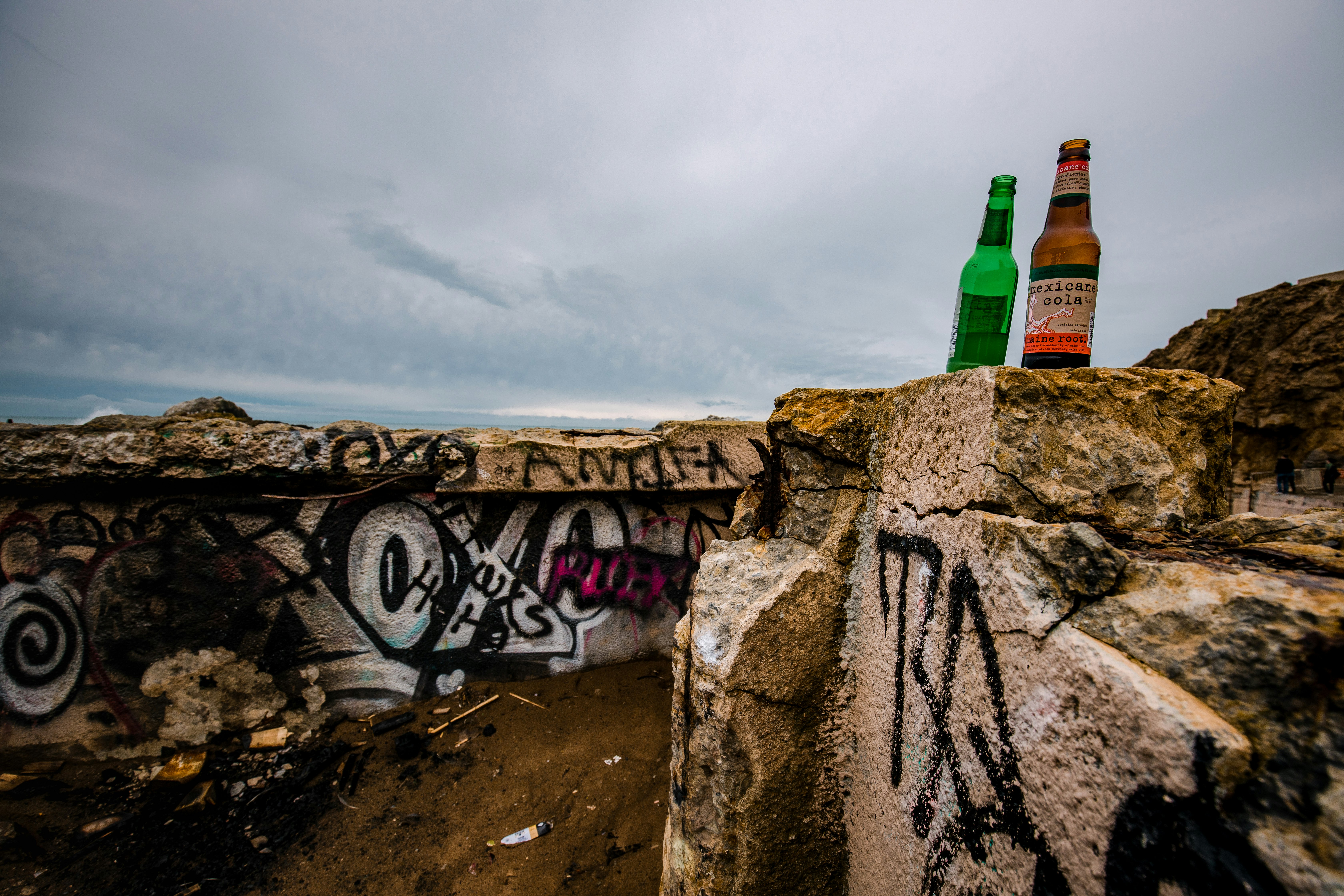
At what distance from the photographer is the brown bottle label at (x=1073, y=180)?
117 centimetres

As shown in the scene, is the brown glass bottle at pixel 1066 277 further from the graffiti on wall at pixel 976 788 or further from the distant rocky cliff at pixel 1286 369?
the distant rocky cliff at pixel 1286 369

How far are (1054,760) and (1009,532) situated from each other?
38cm

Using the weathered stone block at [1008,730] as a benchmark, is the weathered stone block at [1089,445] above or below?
above

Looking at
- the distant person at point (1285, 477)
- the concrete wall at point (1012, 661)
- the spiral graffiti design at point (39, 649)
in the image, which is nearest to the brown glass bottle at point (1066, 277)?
the concrete wall at point (1012, 661)

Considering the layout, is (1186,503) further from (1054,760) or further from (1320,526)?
(1054,760)

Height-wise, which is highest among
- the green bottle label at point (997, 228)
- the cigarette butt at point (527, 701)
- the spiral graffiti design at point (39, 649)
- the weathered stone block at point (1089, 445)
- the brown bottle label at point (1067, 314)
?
the green bottle label at point (997, 228)

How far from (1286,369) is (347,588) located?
52.8 ft

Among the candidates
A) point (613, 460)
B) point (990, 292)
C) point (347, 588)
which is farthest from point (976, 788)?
point (347, 588)

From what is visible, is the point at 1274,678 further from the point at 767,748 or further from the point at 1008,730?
the point at 767,748

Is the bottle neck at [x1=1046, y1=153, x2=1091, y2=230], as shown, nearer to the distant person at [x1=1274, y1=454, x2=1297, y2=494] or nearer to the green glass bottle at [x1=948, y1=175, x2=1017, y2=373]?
the green glass bottle at [x1=948, y1=175, x2=1017, y2=373]

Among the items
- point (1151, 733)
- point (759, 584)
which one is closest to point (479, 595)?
point (759, 584)

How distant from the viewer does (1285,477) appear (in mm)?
9547

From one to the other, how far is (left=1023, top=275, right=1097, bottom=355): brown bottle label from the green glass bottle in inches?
5.1

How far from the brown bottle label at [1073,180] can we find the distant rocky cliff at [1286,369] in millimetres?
12104
